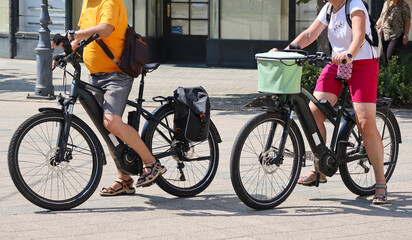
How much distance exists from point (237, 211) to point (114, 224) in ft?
3.12

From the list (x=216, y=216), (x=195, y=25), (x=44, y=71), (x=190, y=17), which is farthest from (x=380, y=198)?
(x=190, y=17)

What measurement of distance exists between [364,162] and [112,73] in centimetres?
212

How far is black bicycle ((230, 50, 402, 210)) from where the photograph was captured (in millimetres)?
5867

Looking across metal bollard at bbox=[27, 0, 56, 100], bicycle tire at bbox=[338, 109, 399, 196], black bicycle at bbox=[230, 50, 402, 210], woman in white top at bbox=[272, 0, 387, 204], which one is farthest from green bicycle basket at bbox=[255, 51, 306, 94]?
metal bollard at bbox=[27, 0, 56, 100]

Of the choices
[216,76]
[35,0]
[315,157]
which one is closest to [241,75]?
[216,76]

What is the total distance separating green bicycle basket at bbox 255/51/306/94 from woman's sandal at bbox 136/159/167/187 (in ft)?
3.31

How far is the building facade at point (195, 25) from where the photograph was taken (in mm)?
19875

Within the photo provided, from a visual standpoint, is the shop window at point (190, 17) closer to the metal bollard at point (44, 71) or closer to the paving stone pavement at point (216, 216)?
the metal bollard at point (44, 71)

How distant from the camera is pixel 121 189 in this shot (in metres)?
6.50

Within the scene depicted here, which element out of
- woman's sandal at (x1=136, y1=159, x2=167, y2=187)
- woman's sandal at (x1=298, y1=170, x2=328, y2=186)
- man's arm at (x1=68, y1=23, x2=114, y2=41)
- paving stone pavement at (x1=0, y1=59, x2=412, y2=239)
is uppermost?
man's arm at (x1=68, y1=23, x2=114, y2=41)

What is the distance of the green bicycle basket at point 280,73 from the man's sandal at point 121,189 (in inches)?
55.3

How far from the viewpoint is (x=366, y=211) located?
609 centimetres

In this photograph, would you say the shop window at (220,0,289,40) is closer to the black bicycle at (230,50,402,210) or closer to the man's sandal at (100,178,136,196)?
the black bicycle at (230,50,402,210)

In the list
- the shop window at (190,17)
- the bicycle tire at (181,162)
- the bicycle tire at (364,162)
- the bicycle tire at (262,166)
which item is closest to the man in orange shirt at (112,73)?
the bicycle tire at (181,162)
